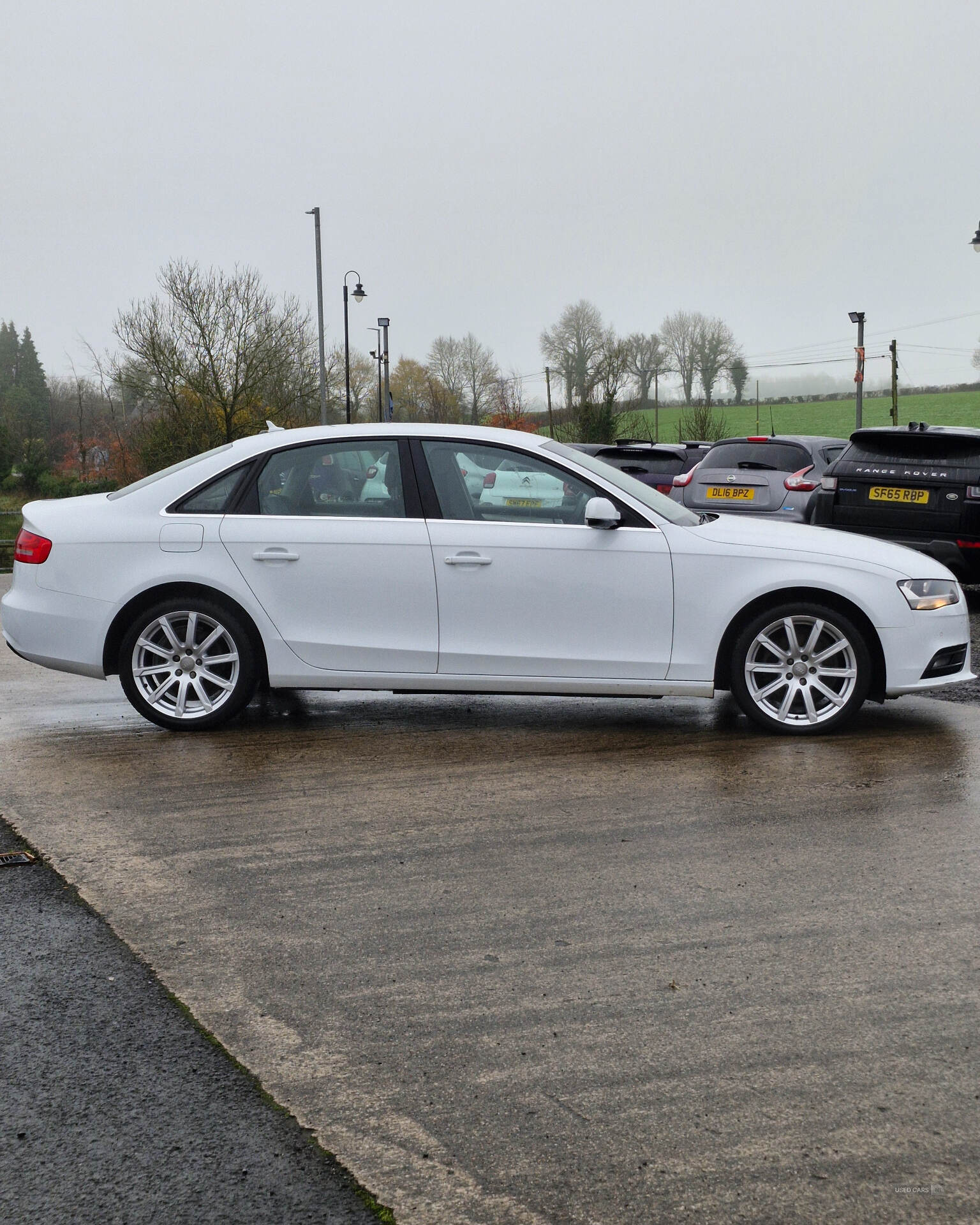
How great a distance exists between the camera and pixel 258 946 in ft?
12.9

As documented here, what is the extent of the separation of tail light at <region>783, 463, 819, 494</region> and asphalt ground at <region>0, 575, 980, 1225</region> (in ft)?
30.7

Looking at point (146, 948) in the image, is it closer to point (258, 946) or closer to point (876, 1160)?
point (258, 946)

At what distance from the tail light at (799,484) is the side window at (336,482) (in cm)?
997

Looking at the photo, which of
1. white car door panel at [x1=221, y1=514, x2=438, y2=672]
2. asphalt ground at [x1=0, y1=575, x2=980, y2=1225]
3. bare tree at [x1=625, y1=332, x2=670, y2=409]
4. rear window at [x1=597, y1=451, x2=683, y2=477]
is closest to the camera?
asphalt ground at [x1=0, y1=575, x2=980, y2=1225]

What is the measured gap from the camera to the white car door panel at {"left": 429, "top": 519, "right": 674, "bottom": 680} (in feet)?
22.4

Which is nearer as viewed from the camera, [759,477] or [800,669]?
[800,669]

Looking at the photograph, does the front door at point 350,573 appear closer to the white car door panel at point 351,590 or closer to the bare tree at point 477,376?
the white car door panel at point 351,590

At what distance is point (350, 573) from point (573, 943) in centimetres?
338

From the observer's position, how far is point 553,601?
6.84 m

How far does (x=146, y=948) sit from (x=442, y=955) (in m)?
0.88

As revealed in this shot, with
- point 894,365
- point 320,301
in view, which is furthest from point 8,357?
point 320,301

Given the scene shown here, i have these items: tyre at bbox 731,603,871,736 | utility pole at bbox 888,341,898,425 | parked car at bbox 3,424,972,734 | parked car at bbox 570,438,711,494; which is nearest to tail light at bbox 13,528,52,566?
parked car at bbox 3,424,972,734

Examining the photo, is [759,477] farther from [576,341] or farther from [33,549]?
[576,341]

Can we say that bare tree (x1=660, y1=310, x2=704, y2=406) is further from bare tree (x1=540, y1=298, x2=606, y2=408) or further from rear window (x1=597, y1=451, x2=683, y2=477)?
rear window (x1=597, y1=451, x2=683, y2=477)
